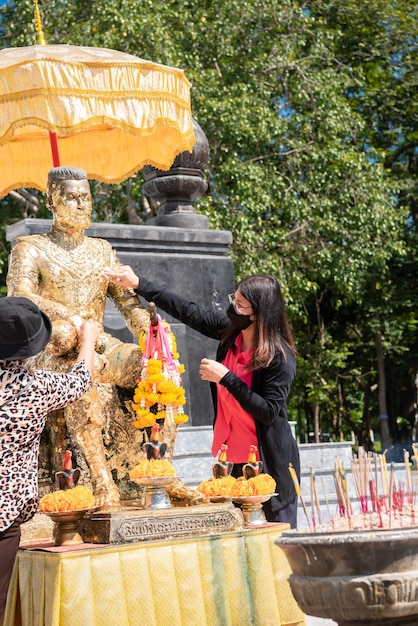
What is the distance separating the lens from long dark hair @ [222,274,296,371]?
16.0 feet

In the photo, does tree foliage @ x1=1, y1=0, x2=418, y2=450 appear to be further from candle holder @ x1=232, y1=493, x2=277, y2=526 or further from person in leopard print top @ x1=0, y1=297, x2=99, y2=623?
person in leopard print top @ x1=0, y1=297, x2=99, y2=623

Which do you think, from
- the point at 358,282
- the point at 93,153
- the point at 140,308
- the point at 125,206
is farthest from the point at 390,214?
the point at 140,308

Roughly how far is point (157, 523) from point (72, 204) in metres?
A: 1.86

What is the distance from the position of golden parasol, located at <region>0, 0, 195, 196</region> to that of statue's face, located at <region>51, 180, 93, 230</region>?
326 mm

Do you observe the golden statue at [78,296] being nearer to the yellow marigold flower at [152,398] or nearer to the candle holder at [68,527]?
the yellow marigold flower at [152,398]

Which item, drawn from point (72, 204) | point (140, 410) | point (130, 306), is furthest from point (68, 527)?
point (72, 204)

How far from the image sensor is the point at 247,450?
4980 mm

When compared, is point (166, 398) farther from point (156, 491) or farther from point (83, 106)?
point (83, 106)

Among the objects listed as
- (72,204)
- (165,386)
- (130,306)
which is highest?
(72,204)

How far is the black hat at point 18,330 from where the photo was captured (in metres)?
3.65

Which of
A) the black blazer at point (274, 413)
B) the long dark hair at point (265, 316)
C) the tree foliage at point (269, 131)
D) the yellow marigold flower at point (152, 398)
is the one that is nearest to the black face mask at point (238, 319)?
the long dark hair at point (265, 316)

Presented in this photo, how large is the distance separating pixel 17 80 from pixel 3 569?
2.72 m

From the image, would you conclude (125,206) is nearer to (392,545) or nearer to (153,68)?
(153,68)

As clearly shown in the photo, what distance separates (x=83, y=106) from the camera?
5.49m
